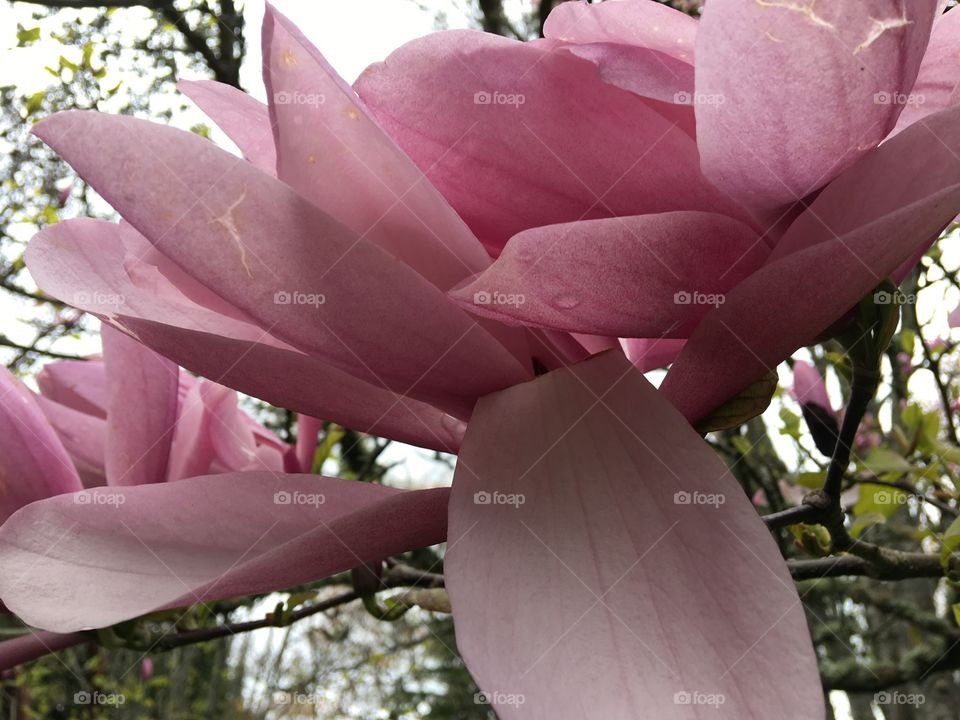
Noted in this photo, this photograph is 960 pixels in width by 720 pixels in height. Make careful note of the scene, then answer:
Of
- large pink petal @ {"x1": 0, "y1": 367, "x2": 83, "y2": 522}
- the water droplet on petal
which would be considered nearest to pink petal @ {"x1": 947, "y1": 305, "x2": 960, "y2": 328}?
the water droplet on petal

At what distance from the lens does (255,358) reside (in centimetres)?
30

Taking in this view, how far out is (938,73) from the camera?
1.11 ft

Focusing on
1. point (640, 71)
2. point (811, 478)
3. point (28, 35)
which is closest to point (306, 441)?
point (640, 71)

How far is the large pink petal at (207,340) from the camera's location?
0.30 metres

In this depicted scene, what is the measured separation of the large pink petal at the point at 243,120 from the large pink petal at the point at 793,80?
6.8 inches

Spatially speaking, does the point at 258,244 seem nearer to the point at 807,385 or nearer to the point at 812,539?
the point at 812,539

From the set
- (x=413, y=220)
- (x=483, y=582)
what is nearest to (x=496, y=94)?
(x=413, y=220)

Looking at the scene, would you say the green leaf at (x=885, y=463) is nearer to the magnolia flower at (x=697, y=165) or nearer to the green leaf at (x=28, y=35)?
the magnolia flower at (x=697, y=165)

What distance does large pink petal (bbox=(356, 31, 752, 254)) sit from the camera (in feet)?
0.97

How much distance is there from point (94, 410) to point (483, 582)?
41 centimetres

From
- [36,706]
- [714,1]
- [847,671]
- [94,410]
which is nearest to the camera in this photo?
[714,1]

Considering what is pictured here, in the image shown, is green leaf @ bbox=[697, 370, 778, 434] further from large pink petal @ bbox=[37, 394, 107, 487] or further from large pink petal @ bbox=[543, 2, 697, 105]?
large pink petal @ bbox=[37, 394, 107, 487]

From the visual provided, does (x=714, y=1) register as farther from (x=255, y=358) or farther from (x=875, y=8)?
(x=255, y=358)

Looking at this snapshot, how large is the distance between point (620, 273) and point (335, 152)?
10cm
